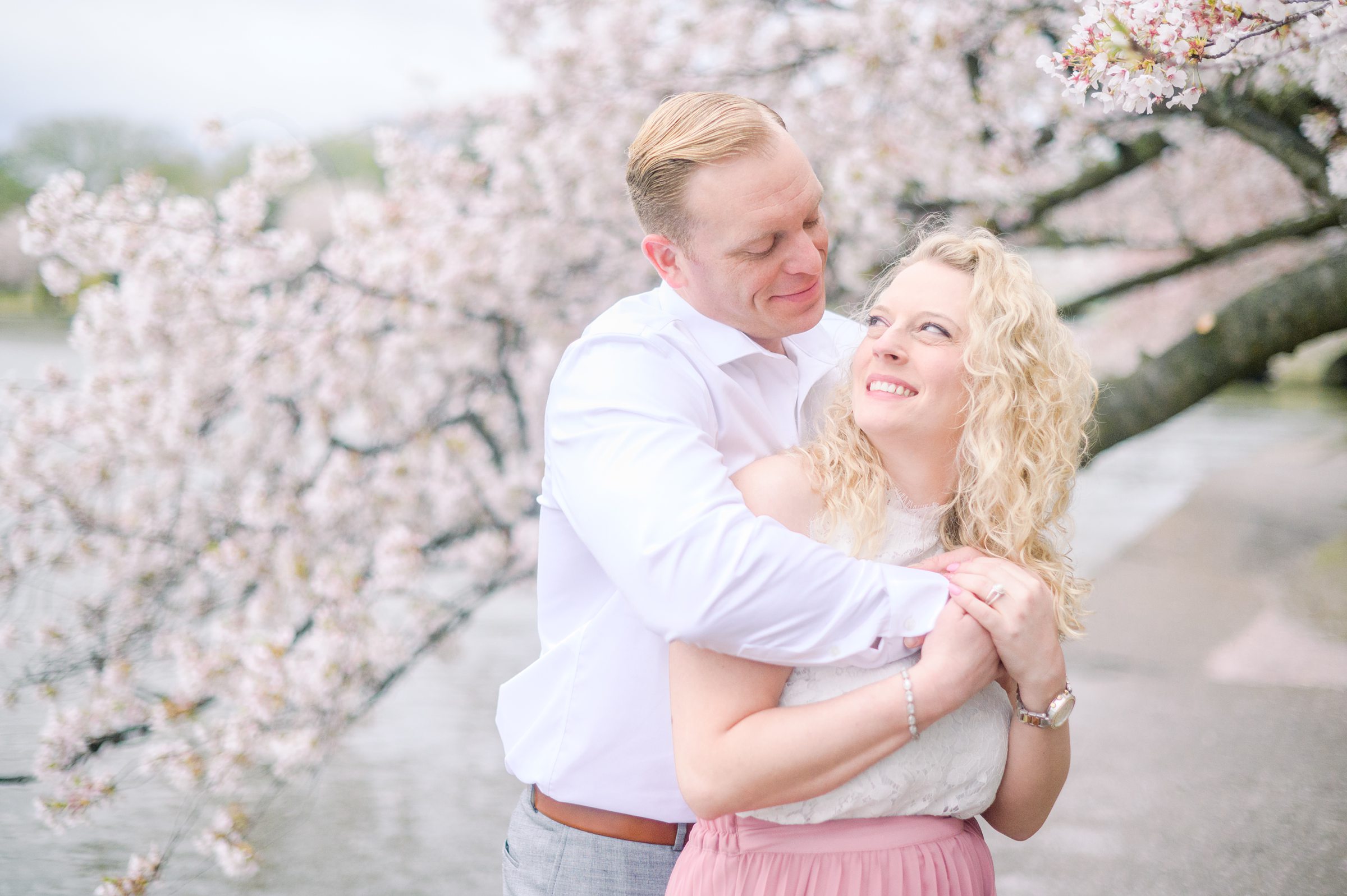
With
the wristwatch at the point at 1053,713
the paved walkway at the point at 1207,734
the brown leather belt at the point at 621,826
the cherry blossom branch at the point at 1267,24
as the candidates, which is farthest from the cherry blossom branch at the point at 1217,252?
the brown leather belt at the point at 621,826

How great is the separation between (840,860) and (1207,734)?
4597 millimetres

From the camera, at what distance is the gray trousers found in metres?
1.66

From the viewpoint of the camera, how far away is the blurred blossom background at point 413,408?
3836mm

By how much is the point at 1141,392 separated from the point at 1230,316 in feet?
1.13

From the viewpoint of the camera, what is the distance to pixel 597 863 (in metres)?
1.67

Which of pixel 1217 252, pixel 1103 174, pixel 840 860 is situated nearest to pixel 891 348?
pixel 840 860

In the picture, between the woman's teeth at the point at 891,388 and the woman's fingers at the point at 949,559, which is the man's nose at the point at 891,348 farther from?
the woman's fingers at the point at 949,559

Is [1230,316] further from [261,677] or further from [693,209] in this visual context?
[261,677]

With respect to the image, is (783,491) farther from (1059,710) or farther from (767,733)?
(1059,710)

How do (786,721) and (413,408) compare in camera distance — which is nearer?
(786,721)

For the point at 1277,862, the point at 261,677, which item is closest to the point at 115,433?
the point at 261,677

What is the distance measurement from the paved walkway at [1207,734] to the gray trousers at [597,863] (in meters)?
2.72

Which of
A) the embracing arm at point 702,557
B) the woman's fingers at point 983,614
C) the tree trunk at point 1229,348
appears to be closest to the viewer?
the embracing arm at point 702,557

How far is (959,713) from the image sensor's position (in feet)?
4.75
